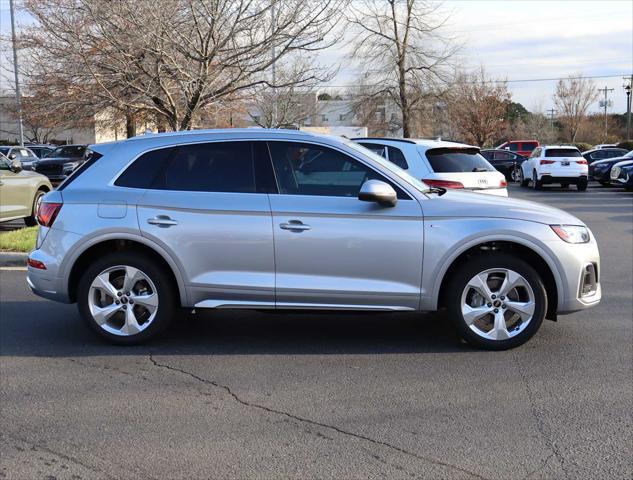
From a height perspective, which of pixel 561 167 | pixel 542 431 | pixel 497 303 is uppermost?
pixel 561 167

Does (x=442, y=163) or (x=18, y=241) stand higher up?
(x=442, y=163)

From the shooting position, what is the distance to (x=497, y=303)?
213 inches

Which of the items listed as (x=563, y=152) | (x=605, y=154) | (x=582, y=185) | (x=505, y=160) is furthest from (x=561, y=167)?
(x=605, y=154)

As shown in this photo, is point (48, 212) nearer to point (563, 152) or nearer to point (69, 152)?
point (69, 152)

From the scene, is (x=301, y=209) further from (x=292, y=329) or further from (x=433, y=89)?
(x=433, y=89)

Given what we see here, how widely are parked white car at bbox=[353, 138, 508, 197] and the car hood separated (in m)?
3.57

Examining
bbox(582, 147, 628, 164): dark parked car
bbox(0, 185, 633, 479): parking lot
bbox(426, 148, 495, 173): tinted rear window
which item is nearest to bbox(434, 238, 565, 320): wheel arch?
bbox(0, 185, 633, 479): parking lot

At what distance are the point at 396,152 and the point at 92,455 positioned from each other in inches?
271

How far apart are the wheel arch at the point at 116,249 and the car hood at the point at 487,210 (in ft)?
6.94

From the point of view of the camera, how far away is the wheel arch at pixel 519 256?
536cm

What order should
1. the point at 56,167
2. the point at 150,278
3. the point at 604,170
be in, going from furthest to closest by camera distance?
the point at 604,170
the point at 56,167
the point at 150,278

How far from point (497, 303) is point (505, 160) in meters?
28.4

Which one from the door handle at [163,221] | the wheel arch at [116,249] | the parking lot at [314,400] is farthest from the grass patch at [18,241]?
the door handle at [163,221]

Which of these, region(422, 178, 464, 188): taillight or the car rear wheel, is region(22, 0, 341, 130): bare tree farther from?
the car rear wheel
